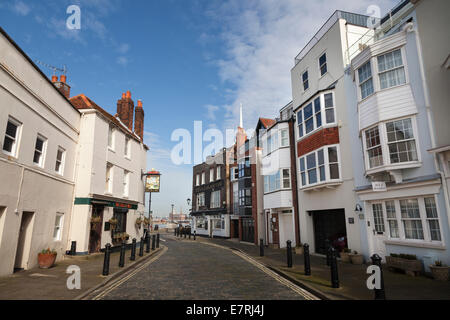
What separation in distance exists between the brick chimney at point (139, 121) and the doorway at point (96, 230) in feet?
29.8

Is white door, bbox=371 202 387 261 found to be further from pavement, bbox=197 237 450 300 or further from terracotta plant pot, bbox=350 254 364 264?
pavement, bbox=197 237 450 300

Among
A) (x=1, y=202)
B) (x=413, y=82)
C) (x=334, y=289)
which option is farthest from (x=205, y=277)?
(x=413, y=82)

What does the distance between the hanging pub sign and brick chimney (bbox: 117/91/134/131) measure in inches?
171

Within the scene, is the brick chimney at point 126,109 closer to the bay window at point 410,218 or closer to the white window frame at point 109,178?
the white window frame at point 109,178

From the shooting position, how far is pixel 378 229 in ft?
43.3

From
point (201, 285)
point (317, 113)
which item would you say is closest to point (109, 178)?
point (201, 285)

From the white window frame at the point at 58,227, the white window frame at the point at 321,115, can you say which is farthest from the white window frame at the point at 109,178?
the white window frame at the point at 321,115

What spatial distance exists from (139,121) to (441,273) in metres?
22.1

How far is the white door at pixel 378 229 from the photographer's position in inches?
505

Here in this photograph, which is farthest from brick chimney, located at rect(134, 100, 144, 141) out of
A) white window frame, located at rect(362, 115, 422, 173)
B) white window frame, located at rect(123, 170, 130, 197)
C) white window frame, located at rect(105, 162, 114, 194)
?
white window frame, located at rect(362, 115, 422, 173)

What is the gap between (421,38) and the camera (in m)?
11.2

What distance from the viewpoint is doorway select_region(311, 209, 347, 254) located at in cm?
1625

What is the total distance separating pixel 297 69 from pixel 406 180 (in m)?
12.3

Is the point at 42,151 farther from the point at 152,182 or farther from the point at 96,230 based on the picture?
the point at 152,182
